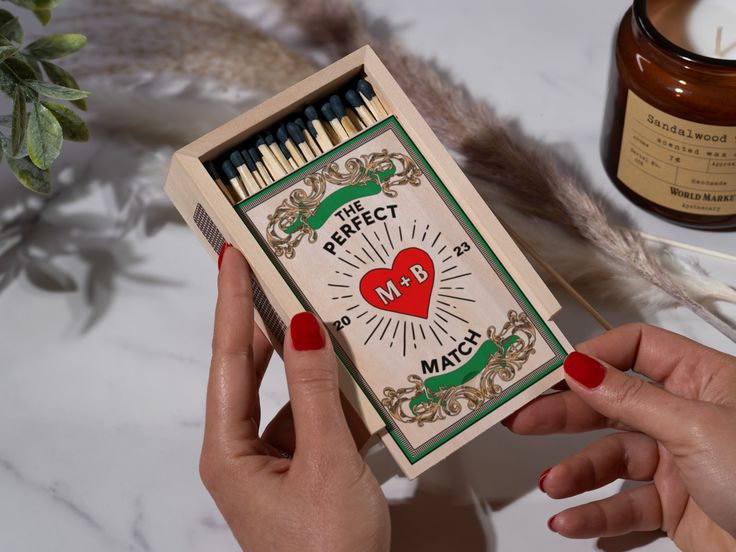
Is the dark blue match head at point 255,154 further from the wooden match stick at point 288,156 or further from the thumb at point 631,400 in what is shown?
the thumb at point 631,400

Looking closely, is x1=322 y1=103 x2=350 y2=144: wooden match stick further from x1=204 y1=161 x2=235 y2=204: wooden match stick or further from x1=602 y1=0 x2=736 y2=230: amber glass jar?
x1=602 y1=0 x2=736 y2=230: amber glass jar

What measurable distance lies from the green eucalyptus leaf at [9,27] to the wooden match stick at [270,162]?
0.23 m

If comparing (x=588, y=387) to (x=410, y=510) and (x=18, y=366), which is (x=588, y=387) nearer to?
(x=410, y=510)

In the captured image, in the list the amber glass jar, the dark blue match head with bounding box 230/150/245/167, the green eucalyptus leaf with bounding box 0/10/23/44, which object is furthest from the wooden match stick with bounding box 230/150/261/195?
the amber glass jar

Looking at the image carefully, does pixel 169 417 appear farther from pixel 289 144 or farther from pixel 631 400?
pixel 631 400

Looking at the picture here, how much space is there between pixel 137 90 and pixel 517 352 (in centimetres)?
53

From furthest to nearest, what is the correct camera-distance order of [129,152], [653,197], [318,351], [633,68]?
[129,152], [653,197], [633,68], [318,351]

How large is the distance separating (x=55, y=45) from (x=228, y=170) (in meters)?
0.18

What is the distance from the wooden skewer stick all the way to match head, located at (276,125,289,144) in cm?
26

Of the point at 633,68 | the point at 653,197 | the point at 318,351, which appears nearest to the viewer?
the point at 318,351

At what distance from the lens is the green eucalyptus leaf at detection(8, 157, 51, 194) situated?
2.70ft

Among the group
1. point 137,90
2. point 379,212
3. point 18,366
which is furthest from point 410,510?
point 137,90

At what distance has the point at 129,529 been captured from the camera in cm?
92

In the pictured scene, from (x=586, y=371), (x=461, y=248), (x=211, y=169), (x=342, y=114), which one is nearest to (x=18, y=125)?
(x=211, y=169)
